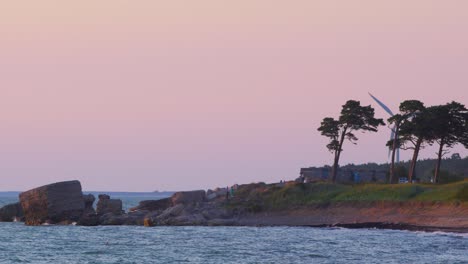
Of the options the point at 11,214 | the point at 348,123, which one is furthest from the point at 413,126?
the point at 11,214

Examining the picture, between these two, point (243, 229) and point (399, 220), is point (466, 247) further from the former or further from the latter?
point (243, 229)

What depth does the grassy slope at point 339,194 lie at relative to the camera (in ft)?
335

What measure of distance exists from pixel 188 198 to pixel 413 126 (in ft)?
102

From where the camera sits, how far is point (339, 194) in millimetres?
110188

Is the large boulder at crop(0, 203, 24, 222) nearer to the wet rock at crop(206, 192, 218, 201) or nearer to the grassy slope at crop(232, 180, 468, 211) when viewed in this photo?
the wet rock at crop(206, 192, 218, 201)

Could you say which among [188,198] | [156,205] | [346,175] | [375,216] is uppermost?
[346,175]

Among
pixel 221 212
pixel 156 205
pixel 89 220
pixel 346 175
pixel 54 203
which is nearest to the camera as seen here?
pixel 221 212

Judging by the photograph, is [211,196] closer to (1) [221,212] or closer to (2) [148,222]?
(1) [221,212]

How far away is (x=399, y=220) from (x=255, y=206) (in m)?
20.2

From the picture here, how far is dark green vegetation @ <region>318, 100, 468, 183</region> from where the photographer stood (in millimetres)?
121125

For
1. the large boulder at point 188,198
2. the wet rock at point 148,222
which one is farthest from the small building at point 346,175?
the wet rock at point 148,222

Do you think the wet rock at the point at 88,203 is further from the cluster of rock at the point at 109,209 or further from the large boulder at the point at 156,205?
the large boulder at the point at 156,205

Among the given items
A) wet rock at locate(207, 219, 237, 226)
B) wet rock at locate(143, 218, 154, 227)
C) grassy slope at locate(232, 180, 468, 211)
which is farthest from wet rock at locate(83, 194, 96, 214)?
wet rock at locate(207, 219, 237, 226)

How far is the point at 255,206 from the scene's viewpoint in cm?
11081
